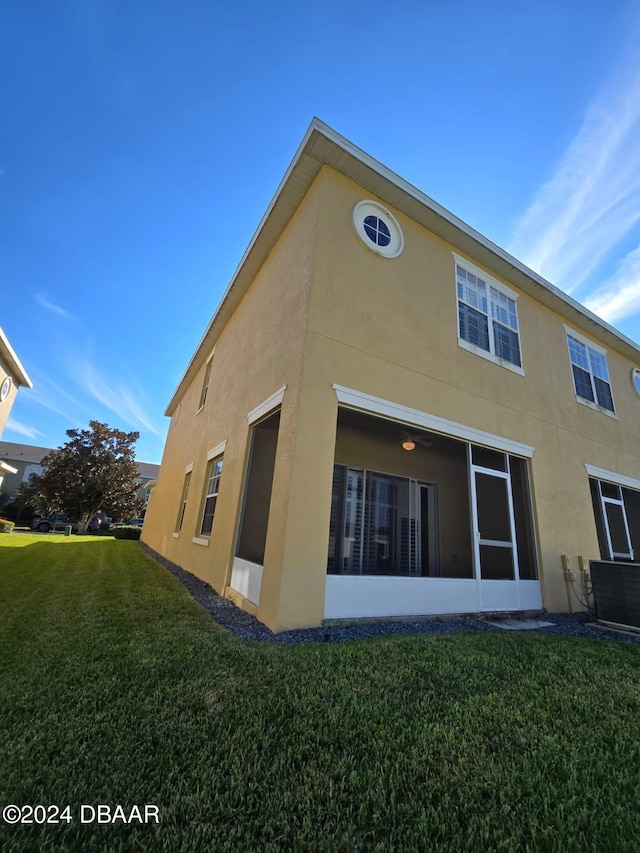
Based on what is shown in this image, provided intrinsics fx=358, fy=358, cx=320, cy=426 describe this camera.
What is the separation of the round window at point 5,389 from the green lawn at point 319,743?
1736cm

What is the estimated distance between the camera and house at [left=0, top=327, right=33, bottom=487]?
51.3 feet

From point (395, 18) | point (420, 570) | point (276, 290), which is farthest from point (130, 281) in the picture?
point (420, 570)

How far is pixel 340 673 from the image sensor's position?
9.56 ft

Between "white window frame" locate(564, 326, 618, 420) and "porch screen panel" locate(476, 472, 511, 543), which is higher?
"white window frame" locate(564, 326, 618, 420)

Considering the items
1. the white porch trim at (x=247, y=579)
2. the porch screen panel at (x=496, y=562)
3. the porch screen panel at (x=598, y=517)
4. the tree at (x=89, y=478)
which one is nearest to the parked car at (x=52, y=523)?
the tree at (x=89, y=478)

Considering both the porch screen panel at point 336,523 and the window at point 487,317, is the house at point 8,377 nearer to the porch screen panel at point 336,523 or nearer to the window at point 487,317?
the porch screen panel at point 336,523

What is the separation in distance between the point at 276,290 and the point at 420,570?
6718 mm

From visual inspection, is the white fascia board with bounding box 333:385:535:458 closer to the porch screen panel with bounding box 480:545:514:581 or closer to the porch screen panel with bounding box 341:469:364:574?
the porch screen panel with bounding box 480:545:514:581

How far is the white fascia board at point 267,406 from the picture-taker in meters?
5.14

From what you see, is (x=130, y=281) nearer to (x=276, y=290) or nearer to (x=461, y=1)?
(x=276, y=290)

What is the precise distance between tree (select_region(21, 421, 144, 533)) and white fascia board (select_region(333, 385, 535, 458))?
2680cm

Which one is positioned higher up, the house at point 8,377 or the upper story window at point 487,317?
the house at point 8,377

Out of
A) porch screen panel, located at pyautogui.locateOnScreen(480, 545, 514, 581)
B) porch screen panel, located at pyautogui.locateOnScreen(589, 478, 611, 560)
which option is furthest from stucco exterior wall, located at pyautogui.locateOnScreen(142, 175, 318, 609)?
porch screen panel, located at pyautogui.locateOnScreen(589, 478, 611, 560)

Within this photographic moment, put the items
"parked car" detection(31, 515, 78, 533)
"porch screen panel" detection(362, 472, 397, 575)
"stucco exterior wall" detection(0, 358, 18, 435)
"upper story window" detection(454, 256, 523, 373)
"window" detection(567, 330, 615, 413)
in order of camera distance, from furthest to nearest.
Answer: "parked car" detection(31, 515, 78, 533), "stucco exterior wall" detection(0, 358, 18, 435), "window" detection(567, 330, 615, 413), "porch screen panel" detection(362, 472, 397, 575), "upper story window" detection(454, 256, 523, 373)
